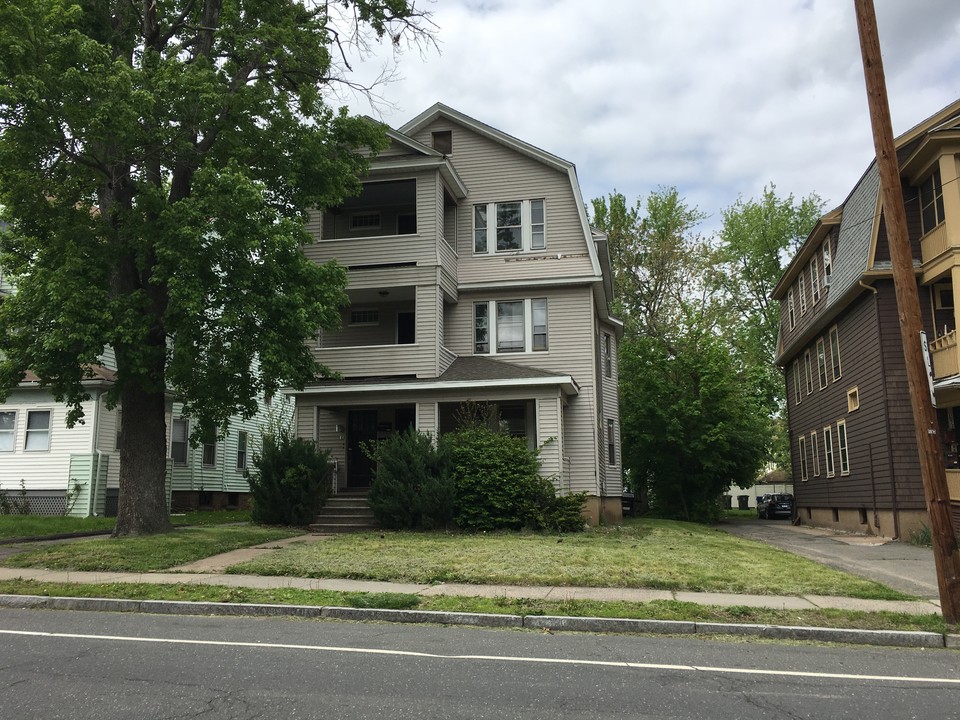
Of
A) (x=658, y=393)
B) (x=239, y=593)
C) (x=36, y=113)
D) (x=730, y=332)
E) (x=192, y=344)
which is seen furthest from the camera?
(x=730, y=332)

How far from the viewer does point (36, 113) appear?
47.3 ft

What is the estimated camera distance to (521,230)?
23.8 meters

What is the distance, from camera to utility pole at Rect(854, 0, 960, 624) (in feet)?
28.8

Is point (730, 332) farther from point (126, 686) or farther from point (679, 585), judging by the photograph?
point (126, 686)

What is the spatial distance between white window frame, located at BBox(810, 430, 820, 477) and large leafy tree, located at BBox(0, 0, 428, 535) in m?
19.3

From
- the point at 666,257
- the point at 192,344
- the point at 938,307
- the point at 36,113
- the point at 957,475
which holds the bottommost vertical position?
the point at 957,475

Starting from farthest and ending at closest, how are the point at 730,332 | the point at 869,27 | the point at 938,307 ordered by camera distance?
the point at 730,332
the point at 938,307
the point at 869,27

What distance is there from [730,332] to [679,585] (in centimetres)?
3457

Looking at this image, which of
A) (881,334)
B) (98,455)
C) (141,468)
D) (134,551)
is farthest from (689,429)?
(134,551)

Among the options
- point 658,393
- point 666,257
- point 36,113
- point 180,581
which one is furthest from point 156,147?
point 666,257

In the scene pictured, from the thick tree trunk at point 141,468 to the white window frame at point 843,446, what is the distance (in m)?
19.2

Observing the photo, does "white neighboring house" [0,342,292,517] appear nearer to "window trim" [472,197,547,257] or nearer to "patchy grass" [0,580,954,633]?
"window trim" [472,197,547,257]

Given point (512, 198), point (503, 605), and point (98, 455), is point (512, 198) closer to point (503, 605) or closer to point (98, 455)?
point (98, 455)

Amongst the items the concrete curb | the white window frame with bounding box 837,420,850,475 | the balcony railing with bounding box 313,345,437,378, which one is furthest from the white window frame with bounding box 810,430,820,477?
the concrete curb
